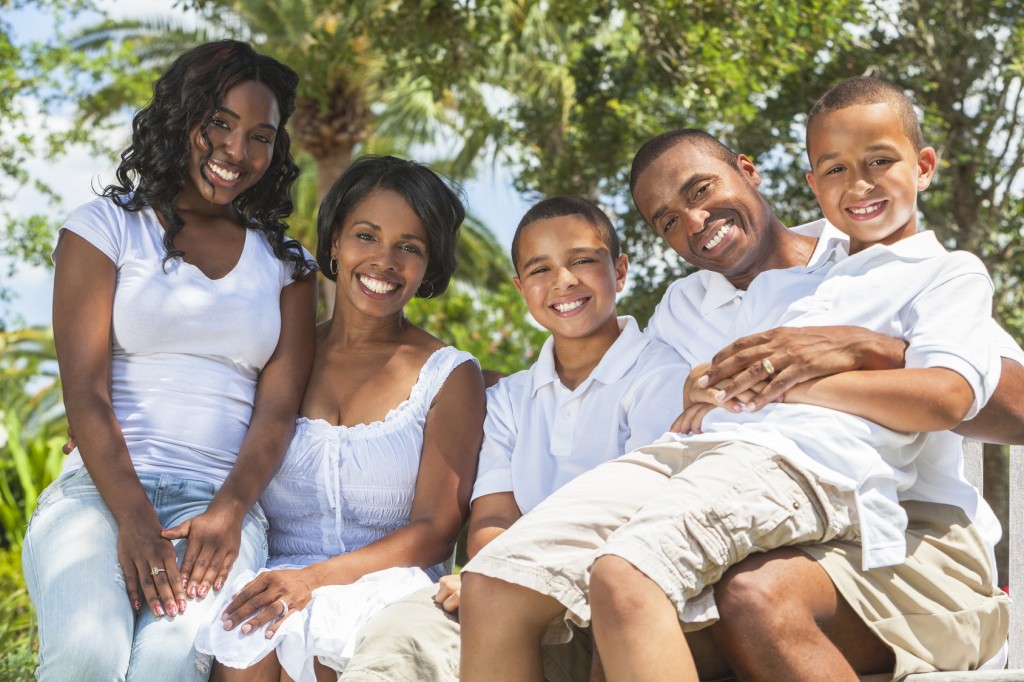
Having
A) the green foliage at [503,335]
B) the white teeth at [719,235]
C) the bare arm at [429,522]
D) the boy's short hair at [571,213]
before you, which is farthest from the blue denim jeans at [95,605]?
the green foliage at [503,335]

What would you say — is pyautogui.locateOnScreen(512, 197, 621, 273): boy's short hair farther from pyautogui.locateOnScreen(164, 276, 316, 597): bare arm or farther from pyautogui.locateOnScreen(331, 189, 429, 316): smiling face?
pyautogui.locateOnScreen(164, 276, 316, 597): bare arm

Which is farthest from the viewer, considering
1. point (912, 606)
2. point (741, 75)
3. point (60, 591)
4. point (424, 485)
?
point (741, 75)

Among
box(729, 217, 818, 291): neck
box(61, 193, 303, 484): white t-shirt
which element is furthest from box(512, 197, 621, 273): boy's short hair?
box(61, 193, 303, 484): white t-shirt

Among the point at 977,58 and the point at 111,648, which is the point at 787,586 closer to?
the point at 111,648

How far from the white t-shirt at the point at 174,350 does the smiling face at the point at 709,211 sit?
4.24 ft

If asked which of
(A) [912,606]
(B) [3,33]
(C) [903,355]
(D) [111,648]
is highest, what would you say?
Result: (B) [3,33]

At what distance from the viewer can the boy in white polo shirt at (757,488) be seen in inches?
84.9

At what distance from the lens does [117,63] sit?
37.1ft

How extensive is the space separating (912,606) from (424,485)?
1.40m

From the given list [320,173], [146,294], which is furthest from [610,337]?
[320,173]

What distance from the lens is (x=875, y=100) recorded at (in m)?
2.90

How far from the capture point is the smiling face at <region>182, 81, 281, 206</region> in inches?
A: 131

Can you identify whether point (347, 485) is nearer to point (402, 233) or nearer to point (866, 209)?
point (402, 233)

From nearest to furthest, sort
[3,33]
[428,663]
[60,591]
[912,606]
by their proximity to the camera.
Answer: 1. [912,606]
2. [428,663]
3. [60,591]
4. [3,33]
